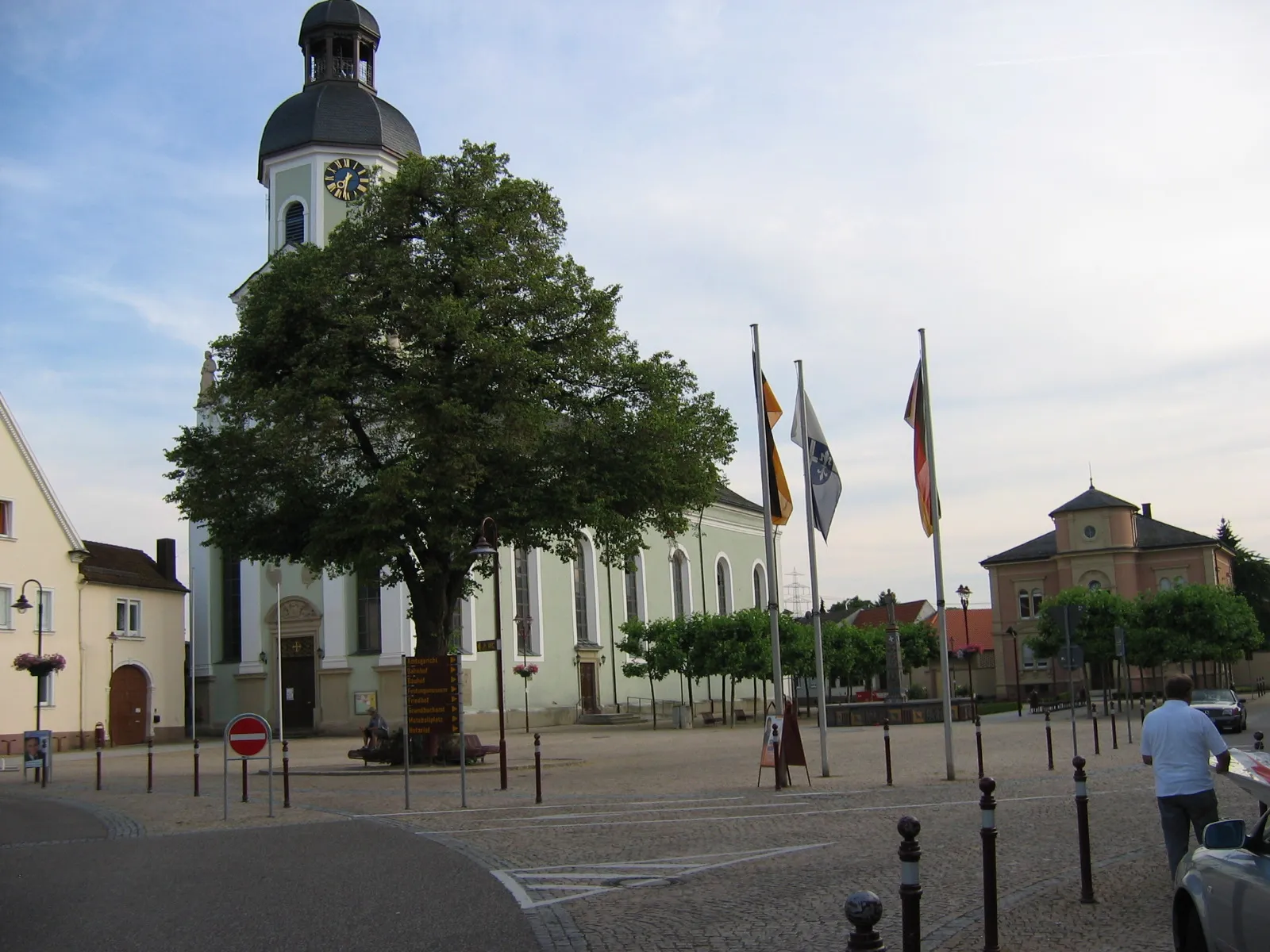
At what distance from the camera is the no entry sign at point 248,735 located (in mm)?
18031

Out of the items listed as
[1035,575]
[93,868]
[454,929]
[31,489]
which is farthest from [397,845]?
[1035,575]

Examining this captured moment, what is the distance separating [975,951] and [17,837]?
546 inches

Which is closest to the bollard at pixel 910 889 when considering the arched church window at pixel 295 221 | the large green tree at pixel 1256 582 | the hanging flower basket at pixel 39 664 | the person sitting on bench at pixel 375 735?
the person sitting on bench at pixel 375 735

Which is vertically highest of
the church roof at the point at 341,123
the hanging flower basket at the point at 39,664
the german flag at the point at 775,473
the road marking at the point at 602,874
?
the church roof at the point at 341,123

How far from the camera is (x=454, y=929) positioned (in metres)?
9.06

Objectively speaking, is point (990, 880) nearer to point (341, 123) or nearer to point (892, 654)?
point (892, 654)

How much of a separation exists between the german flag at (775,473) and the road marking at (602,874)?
916 cm

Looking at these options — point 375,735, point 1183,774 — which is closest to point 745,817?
point 1183,774

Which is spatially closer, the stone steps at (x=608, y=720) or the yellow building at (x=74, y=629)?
the yellow building at (x=74, y=629)

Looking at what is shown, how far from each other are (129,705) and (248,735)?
37.2 metres

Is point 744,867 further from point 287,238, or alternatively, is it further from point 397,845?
point 287,238

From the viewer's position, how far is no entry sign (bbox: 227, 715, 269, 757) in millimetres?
18031

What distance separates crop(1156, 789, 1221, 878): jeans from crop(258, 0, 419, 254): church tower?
45.4 metres

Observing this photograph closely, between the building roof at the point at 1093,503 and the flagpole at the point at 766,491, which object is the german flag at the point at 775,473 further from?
the building roof at the point at 1093,503
